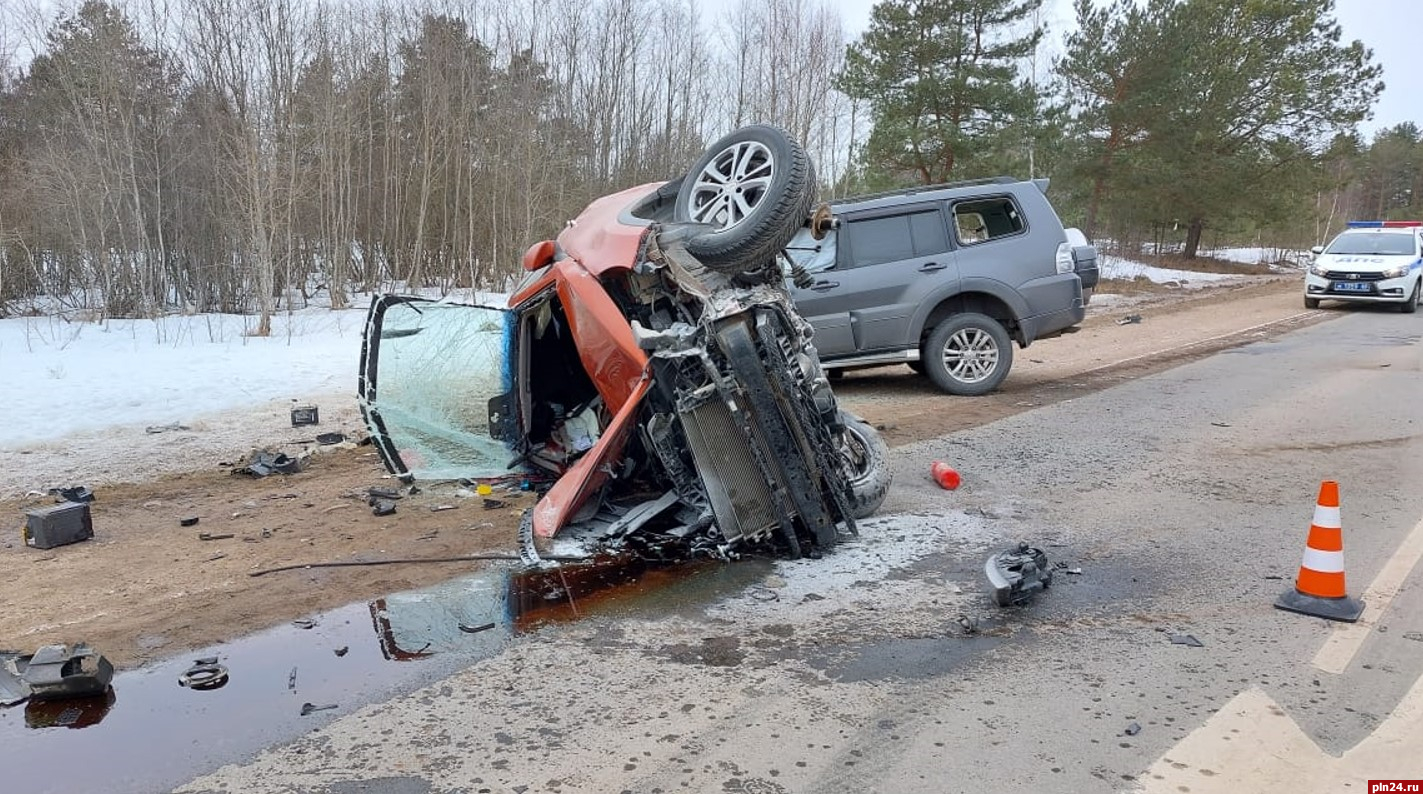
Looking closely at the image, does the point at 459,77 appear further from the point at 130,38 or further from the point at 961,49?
the point at 961,49

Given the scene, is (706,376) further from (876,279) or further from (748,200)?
(876,279)

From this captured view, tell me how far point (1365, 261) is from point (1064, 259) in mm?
12436

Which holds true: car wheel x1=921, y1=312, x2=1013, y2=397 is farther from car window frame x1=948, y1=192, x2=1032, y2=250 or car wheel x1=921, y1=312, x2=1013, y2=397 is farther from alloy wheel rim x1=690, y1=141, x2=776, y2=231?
alloy wheel rim x1=690, y1=141, x2=776, y2=231

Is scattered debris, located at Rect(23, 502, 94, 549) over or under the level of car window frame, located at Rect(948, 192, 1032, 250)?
under

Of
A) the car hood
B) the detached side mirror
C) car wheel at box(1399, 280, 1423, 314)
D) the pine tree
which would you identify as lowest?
car wheel at box(1399, 280, 1423, 314)

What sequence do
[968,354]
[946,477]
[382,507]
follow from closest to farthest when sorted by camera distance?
[382,507]
[946,477]
[968,354]

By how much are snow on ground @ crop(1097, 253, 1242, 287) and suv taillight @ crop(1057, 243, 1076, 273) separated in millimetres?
17441

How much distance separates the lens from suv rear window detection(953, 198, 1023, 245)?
29.0ft

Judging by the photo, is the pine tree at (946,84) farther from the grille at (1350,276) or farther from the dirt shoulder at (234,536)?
the dirt shoulder at (234,536)

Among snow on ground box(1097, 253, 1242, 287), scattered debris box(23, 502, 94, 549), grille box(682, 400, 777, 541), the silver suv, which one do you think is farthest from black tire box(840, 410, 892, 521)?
snow on ground box(1097, 253, 1242, 287)

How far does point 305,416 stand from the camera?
8203 mm

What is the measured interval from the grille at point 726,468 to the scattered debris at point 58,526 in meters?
3.61

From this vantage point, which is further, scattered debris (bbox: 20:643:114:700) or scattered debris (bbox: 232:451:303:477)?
scattered debris (bbox: 232:451:303:477)

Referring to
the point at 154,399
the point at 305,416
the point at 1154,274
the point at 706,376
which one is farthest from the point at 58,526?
the point at 1154,274
